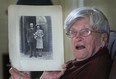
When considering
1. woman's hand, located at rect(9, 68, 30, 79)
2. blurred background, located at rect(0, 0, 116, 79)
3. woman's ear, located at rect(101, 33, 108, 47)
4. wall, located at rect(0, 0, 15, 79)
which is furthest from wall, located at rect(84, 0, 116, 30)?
woman's hand, located at rect(9, 68, 30, 79)

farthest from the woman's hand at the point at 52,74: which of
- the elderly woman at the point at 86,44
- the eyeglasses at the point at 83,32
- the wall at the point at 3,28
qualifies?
the wall at the point at 3,28

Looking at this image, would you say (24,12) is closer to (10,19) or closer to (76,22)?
(10,19)

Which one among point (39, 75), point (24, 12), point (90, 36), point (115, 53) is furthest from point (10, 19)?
→ point (115, 53)

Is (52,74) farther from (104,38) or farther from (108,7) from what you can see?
(108,7)

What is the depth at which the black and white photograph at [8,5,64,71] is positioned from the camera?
0.87 metres

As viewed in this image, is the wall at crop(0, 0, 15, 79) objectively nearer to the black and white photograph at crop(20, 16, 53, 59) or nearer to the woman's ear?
the black and white photograph at crop(20, 16, 53, 59)

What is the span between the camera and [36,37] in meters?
0.87

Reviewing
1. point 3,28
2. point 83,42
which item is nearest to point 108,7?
point 83,42

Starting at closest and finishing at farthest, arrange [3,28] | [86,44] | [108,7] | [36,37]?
1. [36,37]
2. [86,44]
3. [3,28]
4. [108,7]

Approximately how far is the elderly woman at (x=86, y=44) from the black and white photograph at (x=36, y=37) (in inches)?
4.1

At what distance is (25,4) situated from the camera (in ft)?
2.90

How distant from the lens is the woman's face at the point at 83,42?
98 centimetres

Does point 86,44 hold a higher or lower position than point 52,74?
higher

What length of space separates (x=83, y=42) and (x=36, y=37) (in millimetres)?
217
